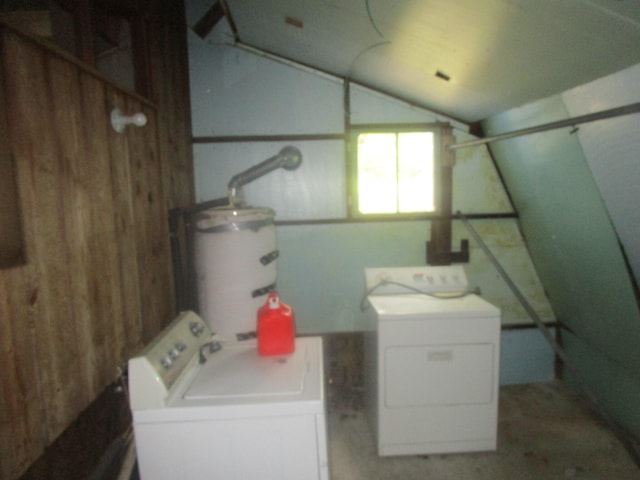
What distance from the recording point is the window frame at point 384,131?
2.83m

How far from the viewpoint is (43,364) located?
1.12 m

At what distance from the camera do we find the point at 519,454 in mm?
2271

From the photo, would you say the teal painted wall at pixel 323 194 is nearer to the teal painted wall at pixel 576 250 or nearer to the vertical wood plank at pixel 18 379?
the teal painted wall at pixel 576 250

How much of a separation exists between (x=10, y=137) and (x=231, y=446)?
1.16m

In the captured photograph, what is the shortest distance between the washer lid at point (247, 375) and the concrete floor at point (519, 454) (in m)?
1.02

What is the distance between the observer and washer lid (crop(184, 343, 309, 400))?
1346mm

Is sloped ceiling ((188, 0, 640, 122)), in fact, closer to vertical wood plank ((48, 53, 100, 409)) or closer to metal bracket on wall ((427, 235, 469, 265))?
metal bracket on wall ((427, 235, 469, 265))

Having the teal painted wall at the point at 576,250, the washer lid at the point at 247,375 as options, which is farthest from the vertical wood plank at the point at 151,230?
the teal painted wall at the point at 576,250

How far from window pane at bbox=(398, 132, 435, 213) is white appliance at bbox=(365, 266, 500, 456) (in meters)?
0.93

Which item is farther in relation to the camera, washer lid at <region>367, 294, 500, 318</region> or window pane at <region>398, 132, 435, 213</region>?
window pane at <region>398, 132, 435, 213</region>

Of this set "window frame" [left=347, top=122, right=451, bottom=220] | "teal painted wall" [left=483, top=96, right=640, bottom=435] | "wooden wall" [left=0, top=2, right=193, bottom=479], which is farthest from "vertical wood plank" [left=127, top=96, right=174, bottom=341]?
"teal painted wall" [left=483, top=96, right=640, bottom=435]

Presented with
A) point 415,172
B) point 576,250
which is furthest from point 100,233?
point 576,250

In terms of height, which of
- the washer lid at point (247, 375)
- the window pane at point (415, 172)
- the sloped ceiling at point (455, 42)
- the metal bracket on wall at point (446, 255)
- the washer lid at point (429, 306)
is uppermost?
the sloped ceiling at point (455, 42)

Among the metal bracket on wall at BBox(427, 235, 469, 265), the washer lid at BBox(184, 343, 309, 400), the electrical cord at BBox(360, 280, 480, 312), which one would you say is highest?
the metal bracket on wall at BBox(427, 235, 469, 265)
